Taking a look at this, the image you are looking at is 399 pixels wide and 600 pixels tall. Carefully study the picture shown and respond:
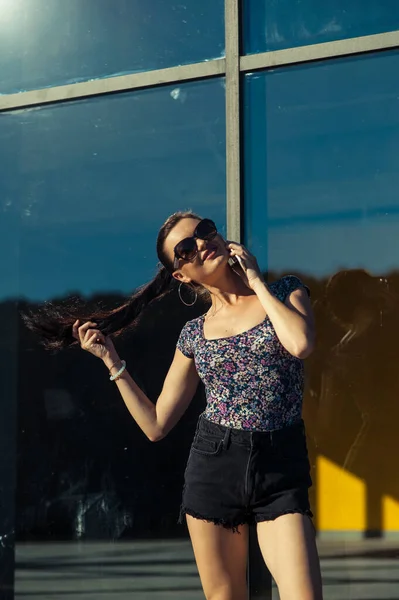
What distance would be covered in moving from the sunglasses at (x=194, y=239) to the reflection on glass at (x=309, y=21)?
4.69 ft

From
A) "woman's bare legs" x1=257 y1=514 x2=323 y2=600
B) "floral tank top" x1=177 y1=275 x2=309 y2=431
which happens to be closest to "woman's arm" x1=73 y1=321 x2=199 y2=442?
"floral tank top" x1=177 y1=275 x2=309 y2=431

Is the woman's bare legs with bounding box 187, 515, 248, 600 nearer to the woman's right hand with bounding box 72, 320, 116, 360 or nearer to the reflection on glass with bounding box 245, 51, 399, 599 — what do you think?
the woman's right hand with bounding box 72, 320, 116, 360

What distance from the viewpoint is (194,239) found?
3387mm

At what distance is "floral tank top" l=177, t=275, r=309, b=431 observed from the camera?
3248 millimetres

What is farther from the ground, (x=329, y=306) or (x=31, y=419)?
(x=329, y=306)

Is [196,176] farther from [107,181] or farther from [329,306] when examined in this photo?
[329,306]

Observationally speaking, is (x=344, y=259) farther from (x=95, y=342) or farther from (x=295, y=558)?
(x=295, y=558)

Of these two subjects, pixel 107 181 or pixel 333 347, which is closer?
pixel 333 347

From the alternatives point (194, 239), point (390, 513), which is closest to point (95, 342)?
point (194, 239)

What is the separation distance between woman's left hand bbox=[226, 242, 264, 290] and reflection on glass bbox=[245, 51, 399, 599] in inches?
37.2

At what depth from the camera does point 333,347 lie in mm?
4258

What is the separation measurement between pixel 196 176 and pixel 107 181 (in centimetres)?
49

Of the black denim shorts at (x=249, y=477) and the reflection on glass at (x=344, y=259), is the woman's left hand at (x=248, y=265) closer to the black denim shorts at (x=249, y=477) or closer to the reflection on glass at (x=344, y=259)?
the black denim shorts at (x=249, y=477)

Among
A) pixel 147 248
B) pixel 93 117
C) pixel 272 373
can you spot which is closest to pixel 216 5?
pixel 93 117
